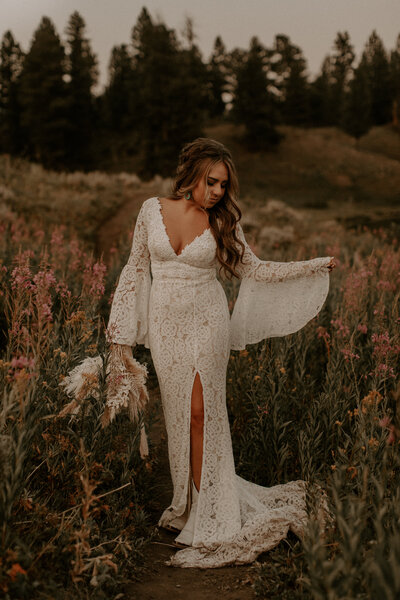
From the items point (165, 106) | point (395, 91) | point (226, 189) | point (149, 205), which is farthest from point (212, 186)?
point (395, 91)

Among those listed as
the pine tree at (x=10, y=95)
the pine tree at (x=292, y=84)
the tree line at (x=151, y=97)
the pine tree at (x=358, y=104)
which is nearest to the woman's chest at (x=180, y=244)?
the tree line at (x=151, y=97)

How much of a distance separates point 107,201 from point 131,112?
116 ft

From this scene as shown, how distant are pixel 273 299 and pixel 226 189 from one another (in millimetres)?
928

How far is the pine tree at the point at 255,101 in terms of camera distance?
4906 centimetres

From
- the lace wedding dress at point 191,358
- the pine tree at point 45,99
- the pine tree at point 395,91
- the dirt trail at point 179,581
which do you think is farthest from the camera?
the pine tree at point 395,91

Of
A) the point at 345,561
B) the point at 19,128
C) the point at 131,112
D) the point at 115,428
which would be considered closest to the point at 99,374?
the point at 115,428

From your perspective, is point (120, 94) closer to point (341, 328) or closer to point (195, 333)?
point (341, 328)

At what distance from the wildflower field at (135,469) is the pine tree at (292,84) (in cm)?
6352

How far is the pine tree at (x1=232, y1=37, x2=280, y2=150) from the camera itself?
161 feet

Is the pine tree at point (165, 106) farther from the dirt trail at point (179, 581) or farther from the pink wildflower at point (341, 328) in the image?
the dirt trail at point (179, 581)

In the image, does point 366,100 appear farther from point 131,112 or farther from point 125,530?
point 125,530

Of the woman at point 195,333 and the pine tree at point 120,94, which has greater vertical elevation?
the pine tree at point 120,94

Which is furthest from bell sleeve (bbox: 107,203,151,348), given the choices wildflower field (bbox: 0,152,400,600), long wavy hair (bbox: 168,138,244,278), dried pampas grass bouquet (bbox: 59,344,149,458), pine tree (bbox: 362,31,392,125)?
pine tree (bbox: 362,31,392,125)

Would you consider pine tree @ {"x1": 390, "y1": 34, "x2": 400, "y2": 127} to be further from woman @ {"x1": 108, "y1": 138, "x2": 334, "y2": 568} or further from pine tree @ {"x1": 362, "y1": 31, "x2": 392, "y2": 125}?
woman @ {"x1": 108, "y1": 138, "x2": 334, "y2": 568}
